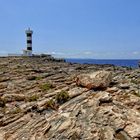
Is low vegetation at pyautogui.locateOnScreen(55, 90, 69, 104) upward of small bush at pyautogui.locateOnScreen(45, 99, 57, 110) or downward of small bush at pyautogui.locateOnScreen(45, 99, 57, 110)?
upward

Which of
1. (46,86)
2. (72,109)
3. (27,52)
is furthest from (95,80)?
(27,52)

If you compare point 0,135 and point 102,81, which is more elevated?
point 102,81

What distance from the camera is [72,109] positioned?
2445 cm

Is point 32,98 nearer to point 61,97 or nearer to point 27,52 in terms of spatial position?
point 61,97

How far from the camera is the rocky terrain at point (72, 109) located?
21484 millimetres

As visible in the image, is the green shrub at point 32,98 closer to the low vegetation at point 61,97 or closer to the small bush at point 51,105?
the low vegetation at point 61,97

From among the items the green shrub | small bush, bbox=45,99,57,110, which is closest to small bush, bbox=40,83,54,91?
the green shrub

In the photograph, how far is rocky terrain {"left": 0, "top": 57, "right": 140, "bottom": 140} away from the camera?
21.5 meters

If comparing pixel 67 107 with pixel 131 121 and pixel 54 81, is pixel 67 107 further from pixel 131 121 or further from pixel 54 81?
pixel 54 81

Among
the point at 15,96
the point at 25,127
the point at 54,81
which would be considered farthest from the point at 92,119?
the point at 54,81

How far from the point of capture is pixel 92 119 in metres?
23.1

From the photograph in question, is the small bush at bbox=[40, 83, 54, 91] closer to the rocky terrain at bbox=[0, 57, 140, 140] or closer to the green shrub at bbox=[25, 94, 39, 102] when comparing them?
the rocky terrain at bbox=[0, 57, 140, 140]

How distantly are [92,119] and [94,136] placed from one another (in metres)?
2.14

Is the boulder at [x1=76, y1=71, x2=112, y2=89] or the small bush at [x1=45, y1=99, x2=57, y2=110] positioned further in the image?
the boulder at [x1=76, y1=71, x2=112, y2=89]
